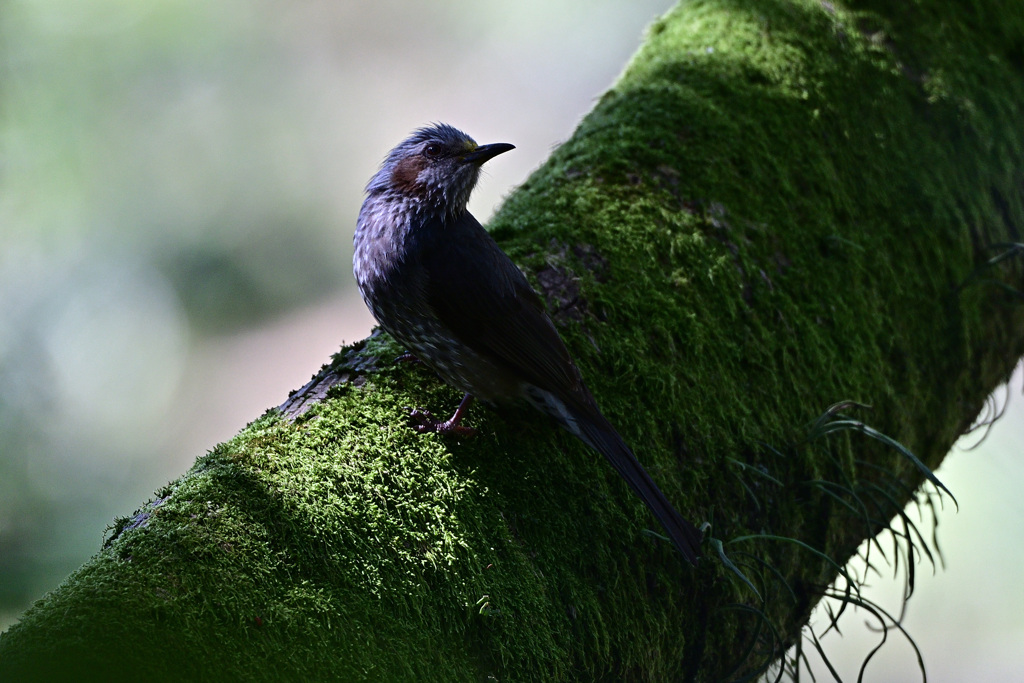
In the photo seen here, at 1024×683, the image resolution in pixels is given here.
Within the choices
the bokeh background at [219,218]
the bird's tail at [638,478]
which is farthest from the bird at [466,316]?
the bokeh background at [219,218]

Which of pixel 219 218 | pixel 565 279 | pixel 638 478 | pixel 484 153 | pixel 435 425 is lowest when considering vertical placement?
pixel 638 478

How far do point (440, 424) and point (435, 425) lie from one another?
2 cm

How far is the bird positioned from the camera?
2053 millimetres

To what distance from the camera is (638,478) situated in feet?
6.62

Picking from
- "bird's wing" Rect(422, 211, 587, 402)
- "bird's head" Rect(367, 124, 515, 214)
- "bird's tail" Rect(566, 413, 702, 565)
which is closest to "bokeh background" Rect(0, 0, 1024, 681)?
"bird's head" Rect(367, 124, 515, 214)

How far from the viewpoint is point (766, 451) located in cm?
236

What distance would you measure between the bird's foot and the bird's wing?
0.27 metres

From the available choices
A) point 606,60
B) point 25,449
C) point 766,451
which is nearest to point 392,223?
point 766,451

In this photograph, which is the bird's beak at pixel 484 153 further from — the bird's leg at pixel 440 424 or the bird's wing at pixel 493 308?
the bird's leg at pixel 440 424

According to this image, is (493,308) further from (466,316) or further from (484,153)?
(484,153)

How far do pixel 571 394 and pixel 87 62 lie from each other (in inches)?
271

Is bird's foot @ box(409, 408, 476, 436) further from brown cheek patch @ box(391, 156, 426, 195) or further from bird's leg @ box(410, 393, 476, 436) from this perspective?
brown cheek patch @ box(391, 156, 426, 195)

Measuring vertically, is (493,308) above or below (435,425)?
above

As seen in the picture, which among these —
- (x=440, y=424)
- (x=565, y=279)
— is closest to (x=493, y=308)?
(x=565, y=279)
